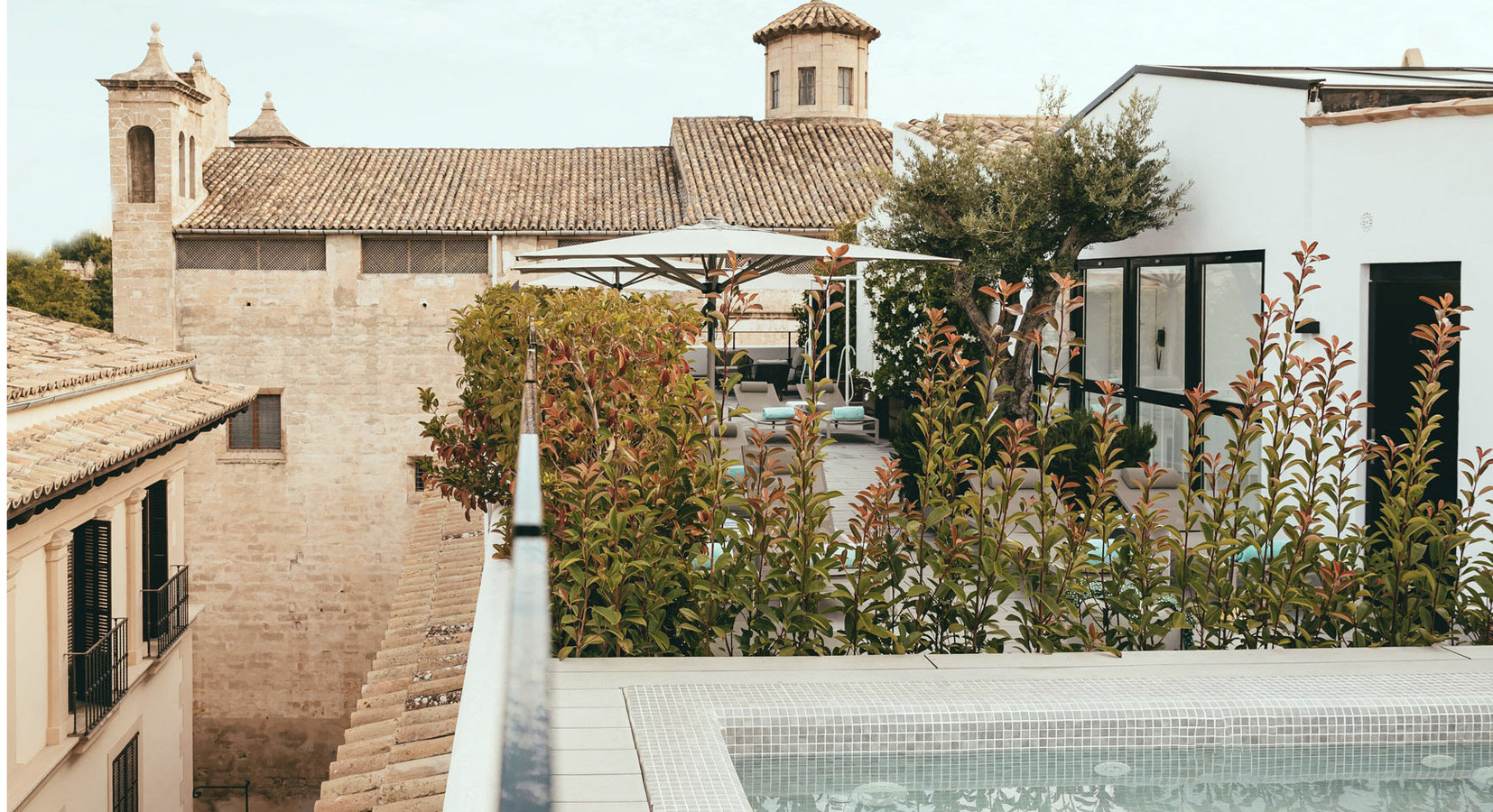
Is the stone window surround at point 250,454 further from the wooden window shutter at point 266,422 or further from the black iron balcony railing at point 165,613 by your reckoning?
the black iron balcony railing at point 165,613

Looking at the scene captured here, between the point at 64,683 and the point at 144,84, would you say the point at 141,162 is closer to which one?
the point at 144,84

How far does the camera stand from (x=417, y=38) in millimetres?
42625

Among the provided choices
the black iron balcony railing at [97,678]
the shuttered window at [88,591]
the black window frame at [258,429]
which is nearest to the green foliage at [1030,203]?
the shuttered window at [88,591]

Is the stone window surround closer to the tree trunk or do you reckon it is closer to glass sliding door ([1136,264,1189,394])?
the tree trunk

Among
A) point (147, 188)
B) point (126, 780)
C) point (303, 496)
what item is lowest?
point (126, 780)

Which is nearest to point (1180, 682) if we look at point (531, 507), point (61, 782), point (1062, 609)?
point (1062, 609)

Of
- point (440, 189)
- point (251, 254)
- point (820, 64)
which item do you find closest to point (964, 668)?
point (251, 254)

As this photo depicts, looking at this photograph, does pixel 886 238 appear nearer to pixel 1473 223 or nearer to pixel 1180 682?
pixel 1473 223

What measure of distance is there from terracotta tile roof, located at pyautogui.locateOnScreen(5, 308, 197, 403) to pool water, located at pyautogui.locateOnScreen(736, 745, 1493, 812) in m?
9.10

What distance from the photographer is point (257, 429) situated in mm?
26250

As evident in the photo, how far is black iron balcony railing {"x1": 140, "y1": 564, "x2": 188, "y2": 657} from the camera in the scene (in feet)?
46.9

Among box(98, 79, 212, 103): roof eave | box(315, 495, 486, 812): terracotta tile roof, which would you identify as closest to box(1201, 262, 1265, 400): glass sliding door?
box(315, 495, 486, 812): terracotta tile roof

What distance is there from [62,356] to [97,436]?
229 centimetres

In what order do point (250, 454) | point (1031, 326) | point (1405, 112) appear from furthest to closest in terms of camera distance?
1. point (250, 454)
2. point (1031, 326)
3. point (1405, 112)
